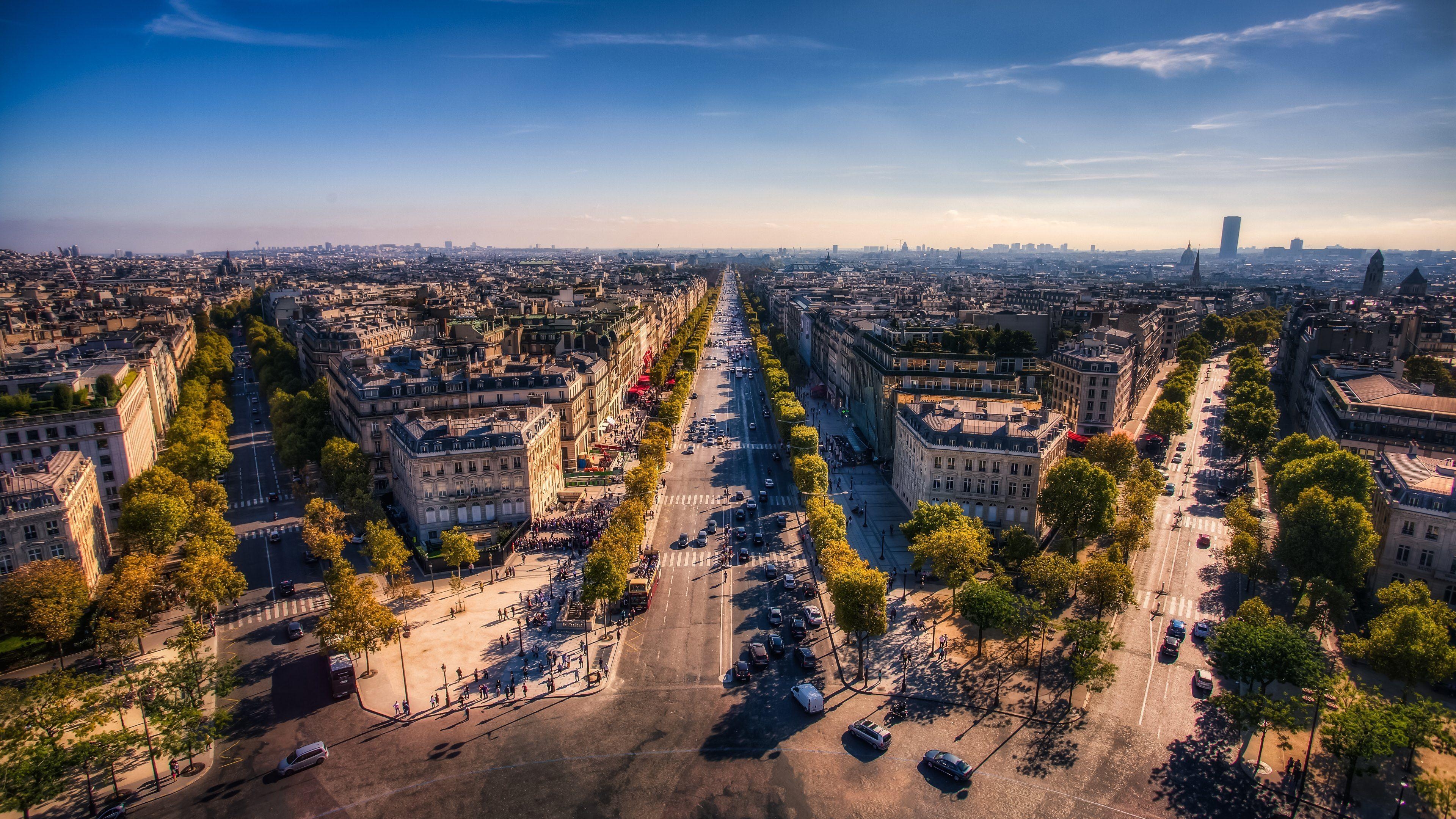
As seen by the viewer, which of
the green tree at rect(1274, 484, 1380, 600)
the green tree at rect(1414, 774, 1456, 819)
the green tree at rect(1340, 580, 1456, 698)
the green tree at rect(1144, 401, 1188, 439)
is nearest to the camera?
the green tree at rect(1414, 774, 1456, 819)

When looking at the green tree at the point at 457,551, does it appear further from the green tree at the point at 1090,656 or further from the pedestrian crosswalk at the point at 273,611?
the green tree at the point at 1090,656

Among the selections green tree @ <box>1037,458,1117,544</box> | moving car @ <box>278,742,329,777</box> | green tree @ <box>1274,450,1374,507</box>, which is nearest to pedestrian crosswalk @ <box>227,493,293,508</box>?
moving car @ <box>278,742,329,777</box>

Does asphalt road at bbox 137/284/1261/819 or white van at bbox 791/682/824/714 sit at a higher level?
white van at bbox 791/682/824/714

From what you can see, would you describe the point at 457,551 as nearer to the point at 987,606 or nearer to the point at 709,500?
the point at 709,500

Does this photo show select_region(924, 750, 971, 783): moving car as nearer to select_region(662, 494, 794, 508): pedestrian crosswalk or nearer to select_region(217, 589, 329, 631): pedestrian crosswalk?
select_region(662, 494, 794, 508): pedestrian crosswalk

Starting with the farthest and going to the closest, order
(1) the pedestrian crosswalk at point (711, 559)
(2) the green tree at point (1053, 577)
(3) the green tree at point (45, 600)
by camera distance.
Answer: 1. (1) the pedestrian crosswalk at point (711, 559)
2. (2) the green tree at point (1053, 577)
3. (3) the green tree at point (45, 600)

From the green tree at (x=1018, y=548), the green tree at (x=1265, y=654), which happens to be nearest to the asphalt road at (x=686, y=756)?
the green tree at (x=1265, y=654)

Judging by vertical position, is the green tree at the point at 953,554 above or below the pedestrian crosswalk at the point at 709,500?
above

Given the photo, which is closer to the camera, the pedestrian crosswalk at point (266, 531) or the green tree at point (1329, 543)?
the green tree at point (1329, 543)
